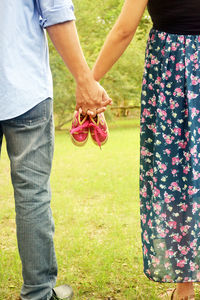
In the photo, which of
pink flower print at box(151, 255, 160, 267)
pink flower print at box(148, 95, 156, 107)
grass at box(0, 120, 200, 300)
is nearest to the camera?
pink flower print at box(148, 95, 156, 107)

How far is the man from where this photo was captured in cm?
198

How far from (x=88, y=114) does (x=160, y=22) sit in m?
0.58

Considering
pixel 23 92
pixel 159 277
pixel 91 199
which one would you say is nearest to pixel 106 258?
pixel 159 277

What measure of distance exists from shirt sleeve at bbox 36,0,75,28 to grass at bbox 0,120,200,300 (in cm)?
155

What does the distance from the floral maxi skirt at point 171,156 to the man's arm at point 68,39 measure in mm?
319

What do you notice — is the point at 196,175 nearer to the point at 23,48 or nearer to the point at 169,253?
the point at 169,253

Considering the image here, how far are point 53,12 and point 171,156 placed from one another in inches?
35.5

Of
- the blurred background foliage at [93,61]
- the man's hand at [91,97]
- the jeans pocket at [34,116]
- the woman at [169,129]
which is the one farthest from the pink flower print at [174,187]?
the blurred background foliage at [93,61]

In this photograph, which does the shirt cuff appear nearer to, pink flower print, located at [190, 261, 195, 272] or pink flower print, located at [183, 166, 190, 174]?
pink flower print, located at [183, 166, 190, 174]

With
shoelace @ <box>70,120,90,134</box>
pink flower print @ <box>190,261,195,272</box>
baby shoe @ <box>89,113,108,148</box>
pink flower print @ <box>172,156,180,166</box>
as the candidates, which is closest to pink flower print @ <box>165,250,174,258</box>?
pink flower print @ <box>190,261,195,272</box>

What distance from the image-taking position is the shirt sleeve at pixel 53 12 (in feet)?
6.55

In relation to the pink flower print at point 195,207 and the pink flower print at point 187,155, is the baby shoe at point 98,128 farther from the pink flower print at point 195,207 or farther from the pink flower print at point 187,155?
the pink flower print at point 195,207

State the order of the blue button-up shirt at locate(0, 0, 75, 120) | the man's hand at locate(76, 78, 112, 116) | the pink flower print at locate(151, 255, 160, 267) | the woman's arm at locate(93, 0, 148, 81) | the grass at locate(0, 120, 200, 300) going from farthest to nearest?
the grass at locate(0, 120, 200, 300) → the pink flower print at locate(151, 255, 160, 267) → the man's hand at locate(76, 78, 112, 116) → the woman's arm at locate(93, 0, 148, 81) → the blue button-up shirt at locate(0, 0, 75, 120)

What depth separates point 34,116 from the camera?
2051 millimetres
